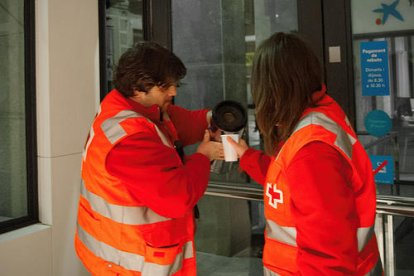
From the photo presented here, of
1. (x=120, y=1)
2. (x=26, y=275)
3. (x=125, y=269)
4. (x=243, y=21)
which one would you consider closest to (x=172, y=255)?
(x=125, y=269)

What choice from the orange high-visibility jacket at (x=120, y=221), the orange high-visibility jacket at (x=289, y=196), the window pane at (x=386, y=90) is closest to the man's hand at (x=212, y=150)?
the orange high-visibility jacket at (x=120, y=221)

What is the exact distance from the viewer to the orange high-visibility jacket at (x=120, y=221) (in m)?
1.51

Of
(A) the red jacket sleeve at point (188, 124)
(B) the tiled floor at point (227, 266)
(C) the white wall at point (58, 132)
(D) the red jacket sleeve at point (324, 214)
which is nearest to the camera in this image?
(D) the red jacket sleeve at point (324, 214)

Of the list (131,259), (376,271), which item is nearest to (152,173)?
(131,259)

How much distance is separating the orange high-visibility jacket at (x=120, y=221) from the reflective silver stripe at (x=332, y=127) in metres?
0.56

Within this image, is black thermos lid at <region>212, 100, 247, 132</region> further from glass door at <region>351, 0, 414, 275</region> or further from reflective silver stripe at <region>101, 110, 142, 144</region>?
glass door at <region>351, 0, 414, 275</region>

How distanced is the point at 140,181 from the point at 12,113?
5.12ft

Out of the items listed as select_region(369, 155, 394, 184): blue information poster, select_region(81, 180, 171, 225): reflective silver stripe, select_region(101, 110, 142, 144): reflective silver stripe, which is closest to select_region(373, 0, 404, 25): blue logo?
select_region(369, 155, 394, 184): blue information poster

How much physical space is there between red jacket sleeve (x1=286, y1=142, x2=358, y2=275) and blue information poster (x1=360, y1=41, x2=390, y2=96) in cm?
124

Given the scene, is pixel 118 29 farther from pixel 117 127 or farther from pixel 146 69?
pixel 117 127

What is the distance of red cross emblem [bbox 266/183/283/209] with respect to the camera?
4.27ft

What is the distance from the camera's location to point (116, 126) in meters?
1.48

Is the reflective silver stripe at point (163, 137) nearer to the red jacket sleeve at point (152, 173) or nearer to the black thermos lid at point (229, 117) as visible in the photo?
the red jacket sleeve at point (152, 173)

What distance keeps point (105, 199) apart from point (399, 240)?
62.3 inches
